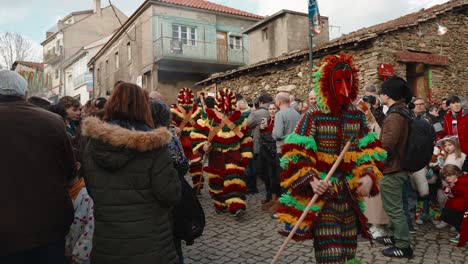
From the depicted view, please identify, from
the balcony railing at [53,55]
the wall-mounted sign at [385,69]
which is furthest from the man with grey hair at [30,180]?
the balcony railing at [53,55]

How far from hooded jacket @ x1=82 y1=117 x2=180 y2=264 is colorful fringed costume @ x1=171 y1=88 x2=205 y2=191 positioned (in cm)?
522

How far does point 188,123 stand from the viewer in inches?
330

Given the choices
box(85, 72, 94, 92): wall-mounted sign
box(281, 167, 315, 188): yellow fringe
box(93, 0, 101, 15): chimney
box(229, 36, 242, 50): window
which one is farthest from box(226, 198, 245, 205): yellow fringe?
box(93, 0, 101, 15): chimney

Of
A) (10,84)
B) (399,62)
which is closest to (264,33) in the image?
(399,62)

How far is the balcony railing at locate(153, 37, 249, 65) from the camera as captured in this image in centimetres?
2634

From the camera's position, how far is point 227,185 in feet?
22.2

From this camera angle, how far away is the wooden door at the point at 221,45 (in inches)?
1144

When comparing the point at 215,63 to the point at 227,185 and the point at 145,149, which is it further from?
the point at 145,149

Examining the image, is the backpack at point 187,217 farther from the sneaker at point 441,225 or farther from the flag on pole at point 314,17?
the flag on pole at point 314,17

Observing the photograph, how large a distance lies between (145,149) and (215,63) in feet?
85.0

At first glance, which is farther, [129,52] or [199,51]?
[129,52]

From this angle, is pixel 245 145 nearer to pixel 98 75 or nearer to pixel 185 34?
pixel 185 34

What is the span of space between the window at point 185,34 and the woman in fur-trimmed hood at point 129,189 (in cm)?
2557

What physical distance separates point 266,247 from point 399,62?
9.79m
